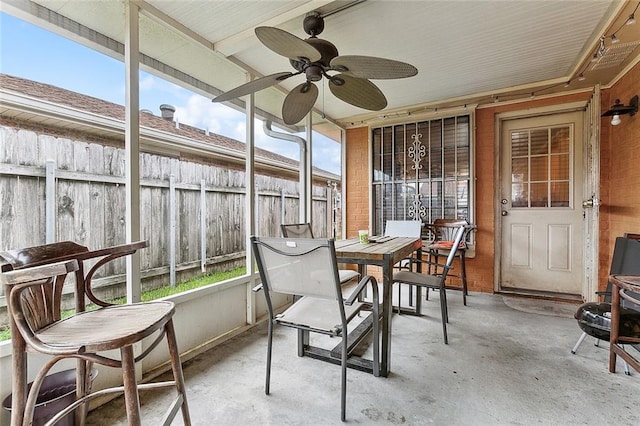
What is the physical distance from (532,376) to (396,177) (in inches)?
117

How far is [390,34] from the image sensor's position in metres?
2.37

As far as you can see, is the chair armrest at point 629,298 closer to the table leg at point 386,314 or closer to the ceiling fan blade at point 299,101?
the table leg at point 386,314

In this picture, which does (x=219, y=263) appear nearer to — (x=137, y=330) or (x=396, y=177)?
(x=137, y=330)

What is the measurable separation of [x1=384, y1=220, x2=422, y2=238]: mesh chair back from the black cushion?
1.66 m

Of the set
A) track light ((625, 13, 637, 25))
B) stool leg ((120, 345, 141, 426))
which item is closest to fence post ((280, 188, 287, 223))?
stool leg ((120, 345, 141, 426))

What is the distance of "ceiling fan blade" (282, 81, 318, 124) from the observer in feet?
6.72

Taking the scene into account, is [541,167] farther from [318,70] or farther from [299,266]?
[299,266]

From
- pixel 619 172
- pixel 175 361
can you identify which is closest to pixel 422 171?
pixel 619 172

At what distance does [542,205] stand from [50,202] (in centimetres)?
492

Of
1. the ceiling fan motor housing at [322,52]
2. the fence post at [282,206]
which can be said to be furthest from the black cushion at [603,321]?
the fence post at [282,206]

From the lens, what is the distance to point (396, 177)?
173 inches

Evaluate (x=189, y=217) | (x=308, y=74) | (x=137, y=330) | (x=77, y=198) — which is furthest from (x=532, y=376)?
(x=77, y=198)

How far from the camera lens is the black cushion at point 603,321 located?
1.86 m

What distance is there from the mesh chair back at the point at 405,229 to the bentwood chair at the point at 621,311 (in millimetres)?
1651
